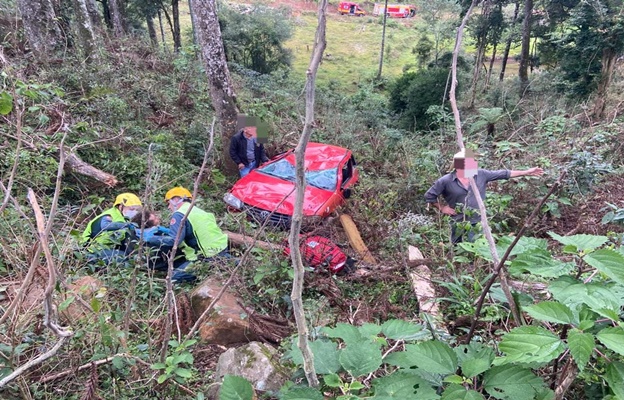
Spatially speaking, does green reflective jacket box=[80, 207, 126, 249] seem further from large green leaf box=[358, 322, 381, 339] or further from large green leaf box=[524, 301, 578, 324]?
large green leaf box=[524, 301, 578, 324]

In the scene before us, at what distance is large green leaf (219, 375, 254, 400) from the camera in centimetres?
127

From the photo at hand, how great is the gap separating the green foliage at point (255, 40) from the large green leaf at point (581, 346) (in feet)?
60.5

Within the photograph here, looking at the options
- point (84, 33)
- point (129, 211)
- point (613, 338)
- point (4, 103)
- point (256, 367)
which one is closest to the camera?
point (613, 338)

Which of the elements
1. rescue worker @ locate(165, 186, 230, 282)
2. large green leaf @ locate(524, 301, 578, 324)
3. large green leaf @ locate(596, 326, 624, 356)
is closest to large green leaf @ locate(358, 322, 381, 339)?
large green leaf @ locate(524, 301, 578, 324)

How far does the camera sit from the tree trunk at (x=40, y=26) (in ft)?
23.1

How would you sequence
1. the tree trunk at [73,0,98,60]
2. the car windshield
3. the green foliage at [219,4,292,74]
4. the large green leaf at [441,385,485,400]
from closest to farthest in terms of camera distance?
1. the large green leaf at [441,385,485,400]
2. the car windshield
3. the tree trunk at [73,0,98,60]
4. the green foliage at [219,4,292,74]

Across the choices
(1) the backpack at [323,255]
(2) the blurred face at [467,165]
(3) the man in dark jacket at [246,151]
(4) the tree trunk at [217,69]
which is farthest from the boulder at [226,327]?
(4) the tree trunk at [217,69]

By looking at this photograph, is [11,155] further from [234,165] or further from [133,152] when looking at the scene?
[234,165]

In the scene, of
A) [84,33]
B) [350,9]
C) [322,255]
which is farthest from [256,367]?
[350,9]

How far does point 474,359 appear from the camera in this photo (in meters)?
1.23

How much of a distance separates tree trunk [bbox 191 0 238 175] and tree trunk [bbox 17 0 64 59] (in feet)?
9.01

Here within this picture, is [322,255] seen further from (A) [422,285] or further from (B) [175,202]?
(B) [175,202]

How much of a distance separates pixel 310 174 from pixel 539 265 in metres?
5.17

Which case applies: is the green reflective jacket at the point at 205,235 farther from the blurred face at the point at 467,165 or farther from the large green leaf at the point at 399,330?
the large green leaf at the point at 399,330
